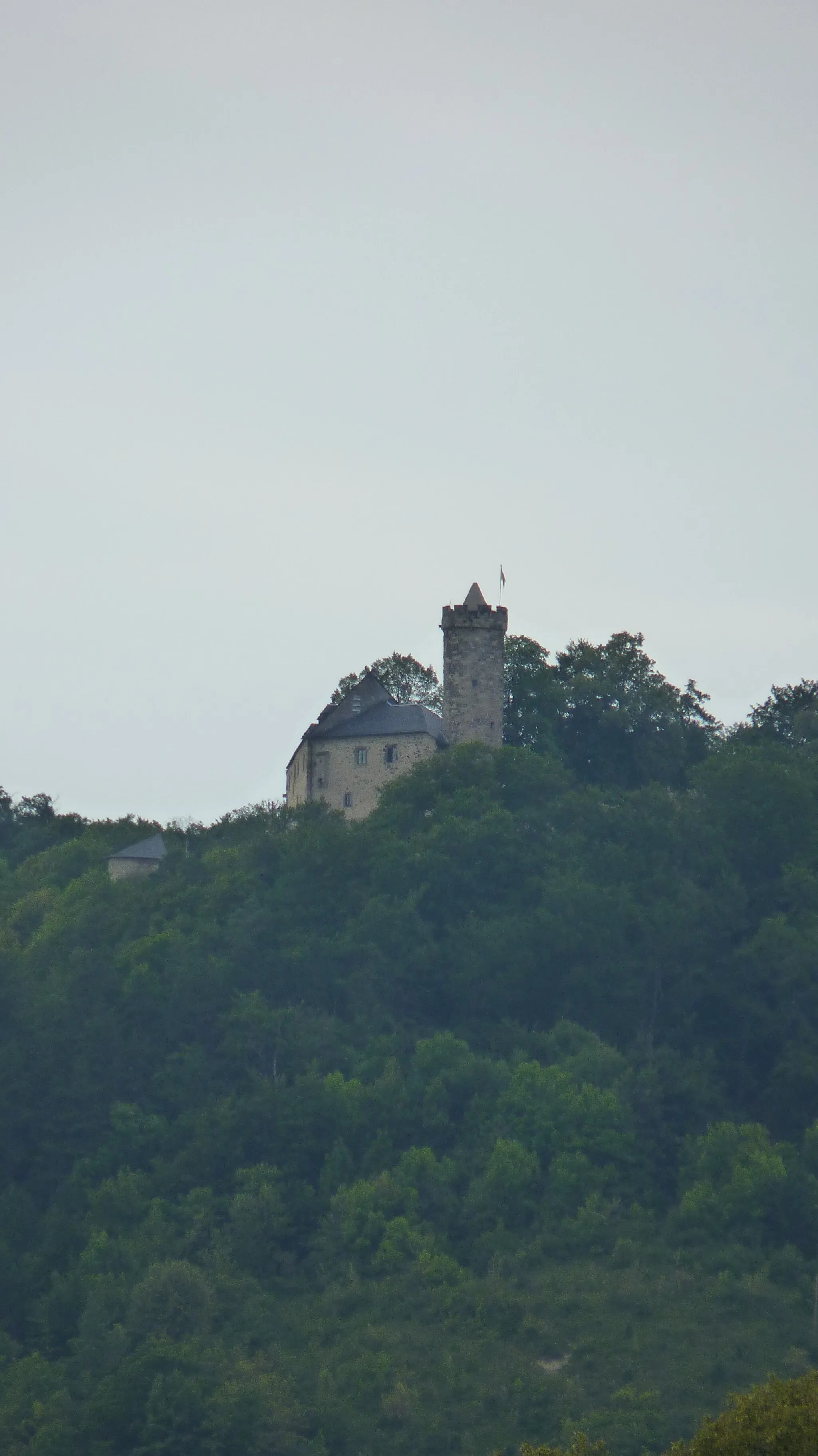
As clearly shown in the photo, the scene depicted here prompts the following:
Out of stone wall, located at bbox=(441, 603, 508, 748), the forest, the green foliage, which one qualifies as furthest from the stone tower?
the green foliage

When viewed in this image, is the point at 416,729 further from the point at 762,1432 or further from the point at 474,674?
the point at 762,1432

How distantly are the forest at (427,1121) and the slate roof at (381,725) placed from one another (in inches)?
80.4

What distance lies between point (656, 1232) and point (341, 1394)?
378 inches

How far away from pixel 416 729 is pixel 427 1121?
48.4 ft

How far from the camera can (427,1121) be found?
56594mm

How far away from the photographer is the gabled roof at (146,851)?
70875 millimetres

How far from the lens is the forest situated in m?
47.0

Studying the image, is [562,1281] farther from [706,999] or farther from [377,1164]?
[706,999]

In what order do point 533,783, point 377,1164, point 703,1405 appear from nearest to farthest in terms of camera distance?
1. point 703,1405
2. point 377,1164
3. point 533,783

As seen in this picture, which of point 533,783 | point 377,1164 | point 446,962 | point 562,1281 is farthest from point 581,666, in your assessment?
point 562,1281

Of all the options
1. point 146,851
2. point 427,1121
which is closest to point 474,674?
point 146,851

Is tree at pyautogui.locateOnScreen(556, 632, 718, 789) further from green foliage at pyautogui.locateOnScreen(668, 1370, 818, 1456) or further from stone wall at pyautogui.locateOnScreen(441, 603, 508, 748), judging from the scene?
green foliage at pyautogui.locateOnScreen(668, 1370, 818, 1456)

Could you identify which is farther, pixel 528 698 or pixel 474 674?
pixel 528 698

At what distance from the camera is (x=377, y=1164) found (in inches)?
2200
